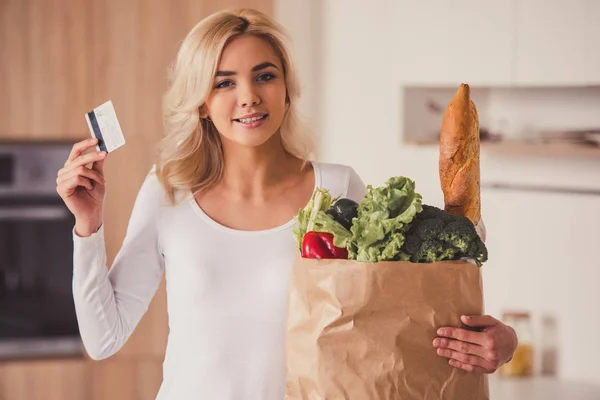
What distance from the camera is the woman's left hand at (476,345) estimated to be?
1135 mm

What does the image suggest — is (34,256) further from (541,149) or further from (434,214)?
(434,214)

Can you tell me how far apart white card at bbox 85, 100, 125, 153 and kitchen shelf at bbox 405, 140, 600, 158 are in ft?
7.17

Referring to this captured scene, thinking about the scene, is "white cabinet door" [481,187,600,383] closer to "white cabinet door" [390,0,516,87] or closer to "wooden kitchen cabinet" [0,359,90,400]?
"white cabinet door" [390,0,516,87]

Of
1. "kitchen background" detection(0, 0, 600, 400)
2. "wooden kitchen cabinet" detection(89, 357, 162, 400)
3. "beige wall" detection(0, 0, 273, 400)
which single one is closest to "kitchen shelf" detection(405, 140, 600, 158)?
"kitchen background" detection(0, 0, 600, 400)

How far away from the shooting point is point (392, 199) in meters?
1.15

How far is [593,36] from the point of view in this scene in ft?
10.1

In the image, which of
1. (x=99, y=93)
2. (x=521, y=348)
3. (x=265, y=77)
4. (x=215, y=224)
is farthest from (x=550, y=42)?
(x=215, y=224)

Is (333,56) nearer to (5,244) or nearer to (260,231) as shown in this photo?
(5,244)

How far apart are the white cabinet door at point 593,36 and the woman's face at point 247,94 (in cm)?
194

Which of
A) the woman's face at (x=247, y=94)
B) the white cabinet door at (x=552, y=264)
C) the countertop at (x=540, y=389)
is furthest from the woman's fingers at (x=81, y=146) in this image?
the white cabinet door at (x=552, y=264)

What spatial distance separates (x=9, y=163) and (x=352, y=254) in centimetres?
252

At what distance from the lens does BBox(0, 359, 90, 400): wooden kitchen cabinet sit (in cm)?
332

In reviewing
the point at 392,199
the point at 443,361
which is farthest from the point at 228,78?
the point at 443,361

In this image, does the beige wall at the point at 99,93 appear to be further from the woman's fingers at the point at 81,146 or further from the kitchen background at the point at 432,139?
the woman's fingers at the point at 81,146
